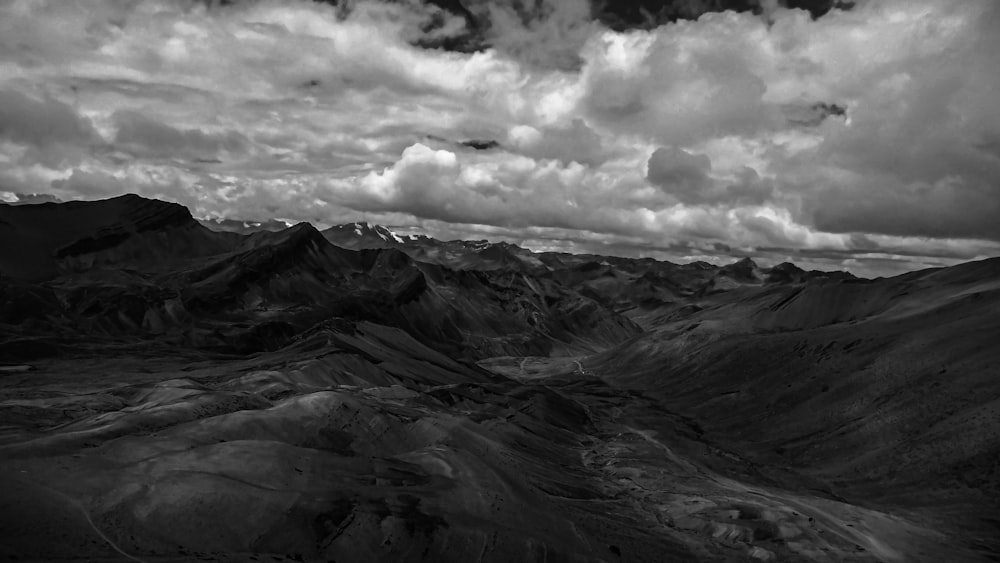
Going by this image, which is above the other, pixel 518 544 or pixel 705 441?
pixel 518 544

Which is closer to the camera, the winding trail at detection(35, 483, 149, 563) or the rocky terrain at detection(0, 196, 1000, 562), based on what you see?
the winding trail at detection(35, 483, 149, 563)

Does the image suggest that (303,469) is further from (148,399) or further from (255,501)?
(148,399)

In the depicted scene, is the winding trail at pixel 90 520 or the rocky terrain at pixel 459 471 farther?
the rocky terrain at pixel 459 471

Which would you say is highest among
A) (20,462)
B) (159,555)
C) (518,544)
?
(20,462)

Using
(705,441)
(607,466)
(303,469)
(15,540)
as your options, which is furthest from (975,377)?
(15,540)

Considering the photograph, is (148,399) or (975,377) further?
(975,377)

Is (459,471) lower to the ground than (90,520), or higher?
lower

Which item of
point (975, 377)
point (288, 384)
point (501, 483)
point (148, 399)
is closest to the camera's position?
point (501, 483)

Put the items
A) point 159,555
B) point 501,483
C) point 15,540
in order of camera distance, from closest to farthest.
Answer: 1. point 15,540
2. point 159,555
3. point 501,483

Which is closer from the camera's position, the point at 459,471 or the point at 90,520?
the point at 90,520

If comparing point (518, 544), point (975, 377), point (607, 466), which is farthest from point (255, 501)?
point (975, 377)

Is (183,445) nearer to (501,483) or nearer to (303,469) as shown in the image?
(303,469)
